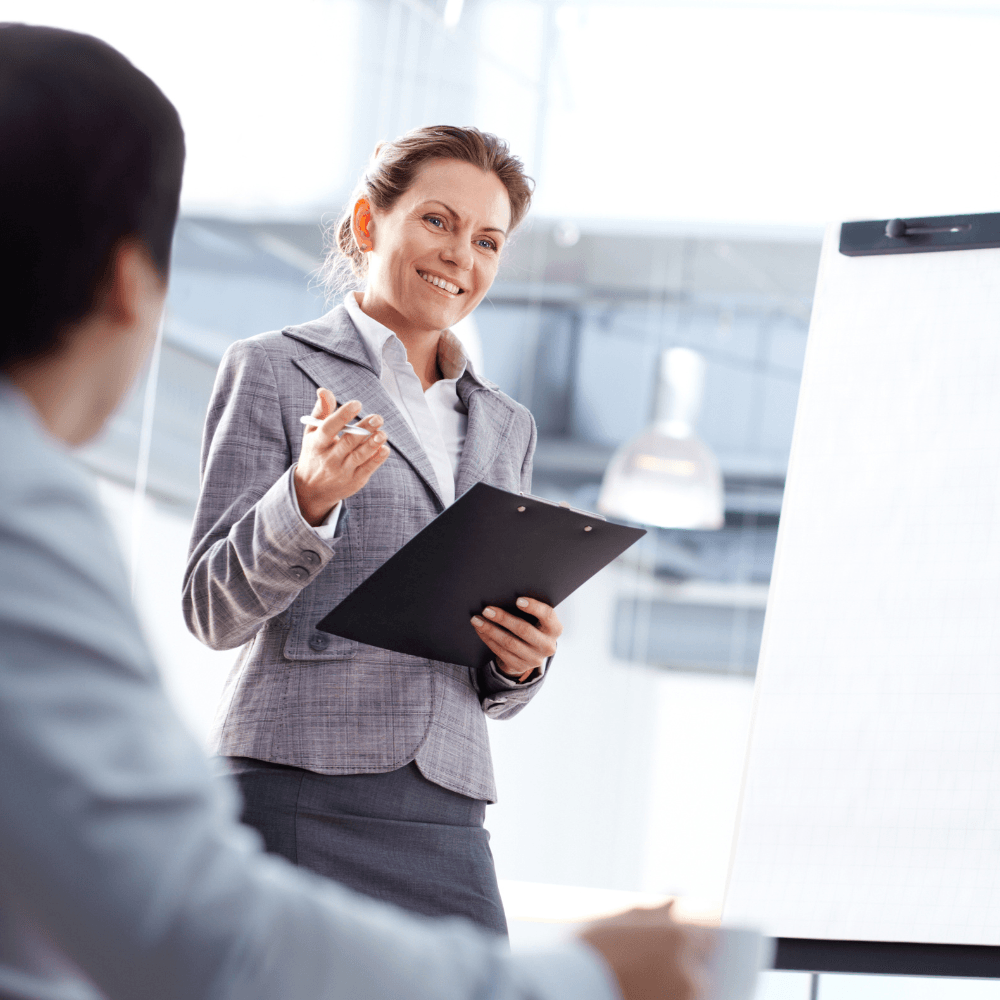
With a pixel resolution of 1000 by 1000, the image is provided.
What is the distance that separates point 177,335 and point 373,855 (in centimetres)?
327

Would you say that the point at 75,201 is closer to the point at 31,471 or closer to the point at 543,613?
the point at 31,471

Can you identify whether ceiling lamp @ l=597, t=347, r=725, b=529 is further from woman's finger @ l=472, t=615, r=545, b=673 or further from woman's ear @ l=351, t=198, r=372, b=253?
woman's finger @ l=472, t=615, r=545, b=673

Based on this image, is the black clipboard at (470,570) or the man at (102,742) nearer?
the man at (102,742)

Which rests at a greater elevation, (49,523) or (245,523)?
(49,523)

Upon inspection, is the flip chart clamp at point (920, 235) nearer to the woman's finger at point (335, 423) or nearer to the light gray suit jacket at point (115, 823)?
the woman's finger at point (335, 423)

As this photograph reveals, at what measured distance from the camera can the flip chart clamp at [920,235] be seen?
1340 millimetres

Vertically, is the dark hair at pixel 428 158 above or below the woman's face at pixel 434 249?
above

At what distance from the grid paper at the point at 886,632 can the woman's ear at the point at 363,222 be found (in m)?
0.54

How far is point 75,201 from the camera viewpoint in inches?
17.0

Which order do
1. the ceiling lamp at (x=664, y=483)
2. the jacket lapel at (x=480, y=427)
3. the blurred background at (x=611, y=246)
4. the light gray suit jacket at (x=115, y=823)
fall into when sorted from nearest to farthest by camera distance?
the light gray suit jacket at (x=115, y=823)
the jacket lapel at (x=480, y=427)
the blurred background at (x=611, y=246)
the ceiling lamp at (x=664, y=483)

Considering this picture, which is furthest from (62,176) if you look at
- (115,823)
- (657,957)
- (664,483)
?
(664,483)

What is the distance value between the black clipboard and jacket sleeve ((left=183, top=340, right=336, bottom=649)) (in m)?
0.06

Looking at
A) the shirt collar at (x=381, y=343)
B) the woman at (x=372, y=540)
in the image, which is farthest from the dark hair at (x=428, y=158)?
the shirt collar at (x=381, y=343)

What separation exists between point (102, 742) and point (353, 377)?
973 mm
